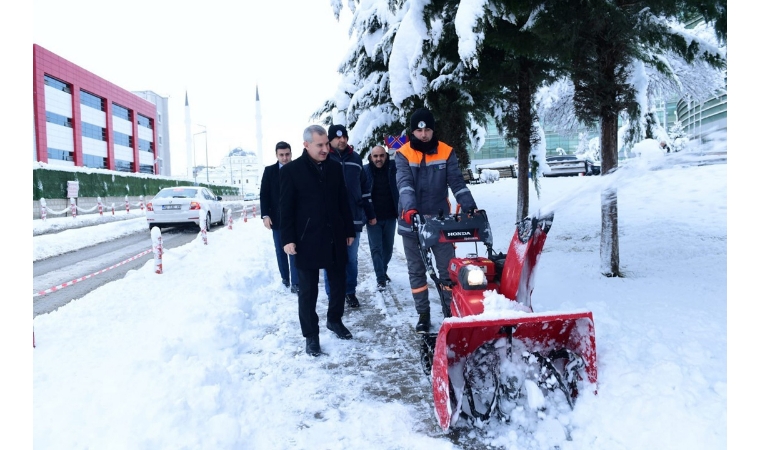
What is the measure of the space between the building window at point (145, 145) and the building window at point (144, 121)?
211 cm

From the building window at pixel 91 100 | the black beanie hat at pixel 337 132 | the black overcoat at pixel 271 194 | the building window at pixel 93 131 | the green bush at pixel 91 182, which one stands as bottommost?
the black overcoat at pixel 271 194

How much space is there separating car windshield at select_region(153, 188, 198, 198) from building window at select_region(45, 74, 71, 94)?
33.7m

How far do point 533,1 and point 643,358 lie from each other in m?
3.66

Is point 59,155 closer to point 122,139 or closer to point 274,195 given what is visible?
point 122,139

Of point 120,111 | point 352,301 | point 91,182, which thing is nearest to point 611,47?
point 352,301

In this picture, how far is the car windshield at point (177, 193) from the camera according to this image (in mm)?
15492

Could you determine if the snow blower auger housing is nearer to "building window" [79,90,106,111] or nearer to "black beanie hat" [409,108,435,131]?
"black beanie hat" [409,108,435,131]

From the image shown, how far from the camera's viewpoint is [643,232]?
9.35 metres

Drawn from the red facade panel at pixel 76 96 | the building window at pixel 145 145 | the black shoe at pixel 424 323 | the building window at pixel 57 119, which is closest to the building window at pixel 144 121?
the red facade panel at pixel 76 96

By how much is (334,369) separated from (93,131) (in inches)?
2111

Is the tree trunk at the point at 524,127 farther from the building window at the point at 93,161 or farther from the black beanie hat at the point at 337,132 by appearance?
the building window at the point at 93,161

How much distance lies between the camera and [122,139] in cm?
5412

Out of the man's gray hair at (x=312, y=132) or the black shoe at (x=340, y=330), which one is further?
the black shoe at (x=340, y=330)

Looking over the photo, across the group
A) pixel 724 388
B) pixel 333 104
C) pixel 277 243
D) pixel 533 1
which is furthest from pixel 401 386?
pixel 333 104
